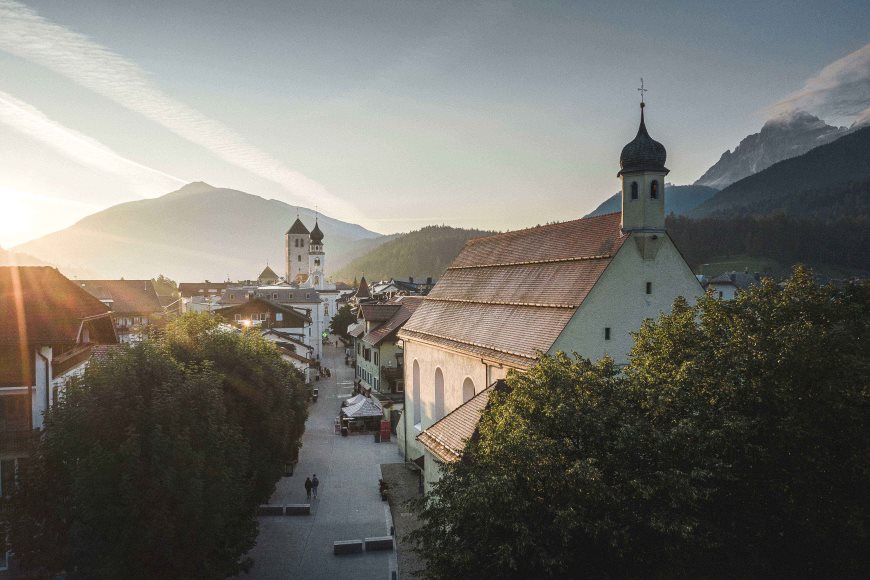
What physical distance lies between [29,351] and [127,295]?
266 ft

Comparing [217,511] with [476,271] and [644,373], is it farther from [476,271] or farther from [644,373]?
[476,271]

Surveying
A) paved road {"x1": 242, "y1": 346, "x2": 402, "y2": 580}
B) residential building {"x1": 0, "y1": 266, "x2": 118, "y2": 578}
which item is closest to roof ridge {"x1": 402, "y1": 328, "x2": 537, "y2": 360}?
paved road {"x1": 242, "y1": 346, "x2": 402, "y2": 580}

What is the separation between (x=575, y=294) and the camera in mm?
24266

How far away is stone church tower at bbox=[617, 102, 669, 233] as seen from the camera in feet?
80.8

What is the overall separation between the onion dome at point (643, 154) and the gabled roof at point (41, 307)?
2483 centimetres

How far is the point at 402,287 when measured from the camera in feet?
490

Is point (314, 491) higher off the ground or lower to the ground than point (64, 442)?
lower

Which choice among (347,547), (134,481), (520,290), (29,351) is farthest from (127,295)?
(134,481)

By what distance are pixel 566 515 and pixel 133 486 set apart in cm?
1177

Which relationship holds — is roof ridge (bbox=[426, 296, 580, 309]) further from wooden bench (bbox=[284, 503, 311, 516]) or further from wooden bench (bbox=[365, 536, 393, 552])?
wooden bench (bbox=[284, 503, 311, 516])

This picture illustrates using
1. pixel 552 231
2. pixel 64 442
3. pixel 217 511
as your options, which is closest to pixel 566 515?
pixel 217 511

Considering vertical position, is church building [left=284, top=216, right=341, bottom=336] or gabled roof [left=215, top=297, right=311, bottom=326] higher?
church building [left=284, top=216, right=341, bottom=336]

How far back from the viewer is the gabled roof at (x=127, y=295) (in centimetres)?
8956

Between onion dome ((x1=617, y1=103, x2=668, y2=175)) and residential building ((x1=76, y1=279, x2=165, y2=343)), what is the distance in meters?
75.4
